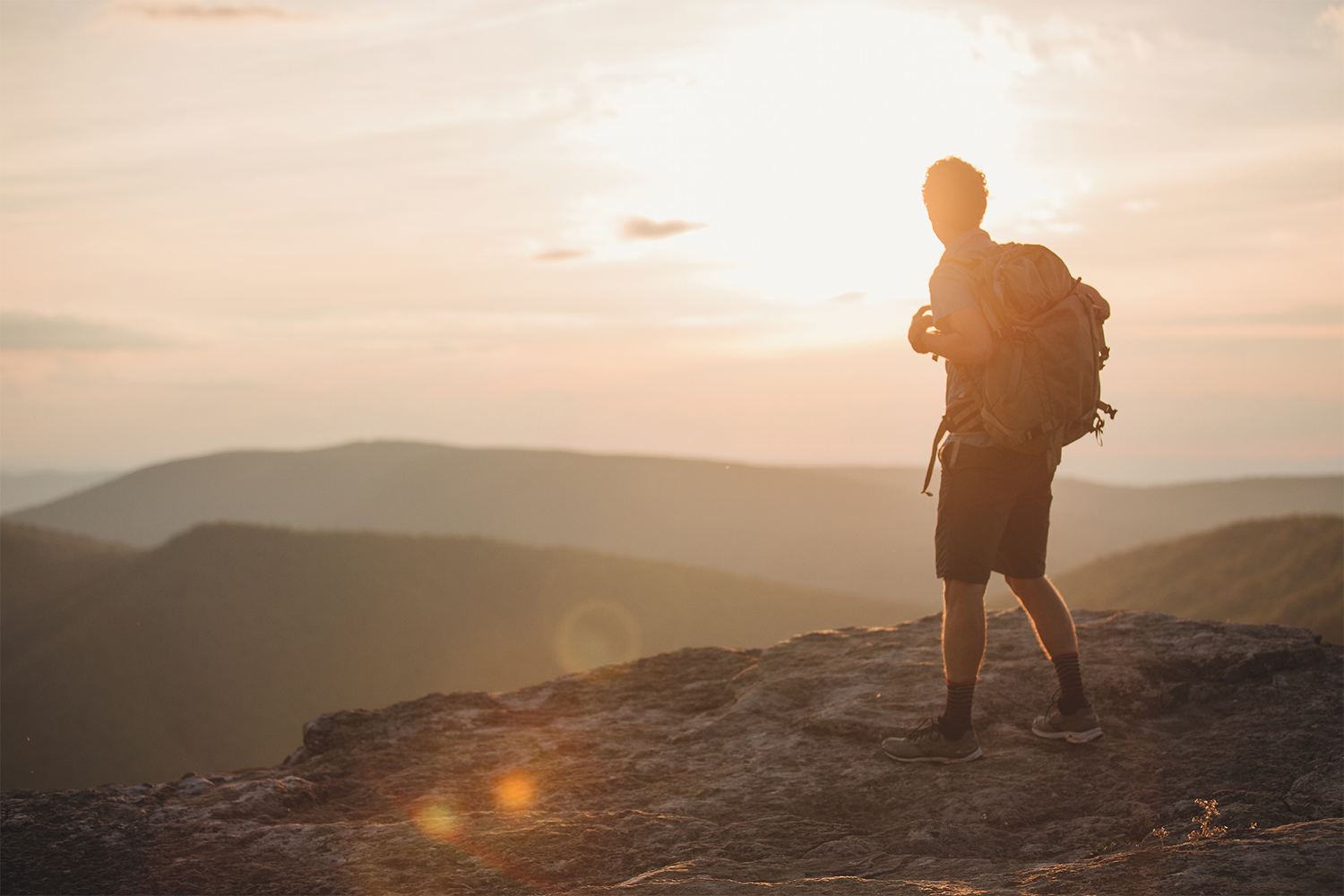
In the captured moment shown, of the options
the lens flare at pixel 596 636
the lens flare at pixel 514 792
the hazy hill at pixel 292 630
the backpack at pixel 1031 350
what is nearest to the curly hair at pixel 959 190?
the backpack at pixel 1031 350

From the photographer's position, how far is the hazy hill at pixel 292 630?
24328mm

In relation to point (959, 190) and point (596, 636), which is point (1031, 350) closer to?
point (959, 190)

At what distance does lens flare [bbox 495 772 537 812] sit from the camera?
409cm

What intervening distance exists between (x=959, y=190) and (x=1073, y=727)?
2466 mm

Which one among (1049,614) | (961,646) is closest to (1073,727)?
(1049,614)

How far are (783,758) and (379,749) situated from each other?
2223mm

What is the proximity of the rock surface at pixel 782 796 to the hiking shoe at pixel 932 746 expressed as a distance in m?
0.06

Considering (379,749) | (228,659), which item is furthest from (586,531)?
(379,749)

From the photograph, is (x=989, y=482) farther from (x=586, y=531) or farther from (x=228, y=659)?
(x=586, y=531)

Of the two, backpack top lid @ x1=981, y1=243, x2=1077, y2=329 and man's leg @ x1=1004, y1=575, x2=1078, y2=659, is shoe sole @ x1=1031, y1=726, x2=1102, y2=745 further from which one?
backpack top lid @ x1=981, y1=243, x2=1077, y2=329

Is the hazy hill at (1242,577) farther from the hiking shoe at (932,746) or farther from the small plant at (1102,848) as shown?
the small plant at (1102,848)

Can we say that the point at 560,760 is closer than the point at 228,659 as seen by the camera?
Yes

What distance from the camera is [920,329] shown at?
3.84 m

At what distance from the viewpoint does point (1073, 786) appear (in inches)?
150
